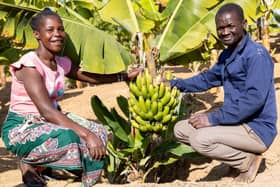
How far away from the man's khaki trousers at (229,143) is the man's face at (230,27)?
78 centimetres

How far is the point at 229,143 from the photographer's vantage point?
407 centimetres

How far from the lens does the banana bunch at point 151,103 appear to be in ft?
14.6

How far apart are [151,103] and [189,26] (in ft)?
4.46

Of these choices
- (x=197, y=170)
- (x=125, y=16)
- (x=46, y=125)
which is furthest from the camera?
(x=197, y=170)

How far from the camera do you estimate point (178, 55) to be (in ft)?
17.0

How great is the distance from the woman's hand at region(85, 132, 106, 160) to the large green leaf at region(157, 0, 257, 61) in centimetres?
172

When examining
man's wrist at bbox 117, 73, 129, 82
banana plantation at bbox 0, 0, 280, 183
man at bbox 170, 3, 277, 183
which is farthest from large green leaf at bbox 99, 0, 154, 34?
man at bbox 170, 3, 277, 183

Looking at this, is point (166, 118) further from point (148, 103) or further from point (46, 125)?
point (46, 125)

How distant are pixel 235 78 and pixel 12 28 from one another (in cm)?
248

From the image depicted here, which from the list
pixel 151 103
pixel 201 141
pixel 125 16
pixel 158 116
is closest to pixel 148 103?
pixel 151 103

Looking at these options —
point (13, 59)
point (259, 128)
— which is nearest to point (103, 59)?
point (259, 128)

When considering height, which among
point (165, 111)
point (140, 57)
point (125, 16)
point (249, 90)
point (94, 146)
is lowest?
point (94, 146)

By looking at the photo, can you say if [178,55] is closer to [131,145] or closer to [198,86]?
[198,86]

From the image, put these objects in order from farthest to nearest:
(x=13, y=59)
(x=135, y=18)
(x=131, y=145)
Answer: (x=13, y=59)
(x=135, y=18)
(x=131, y=145)
